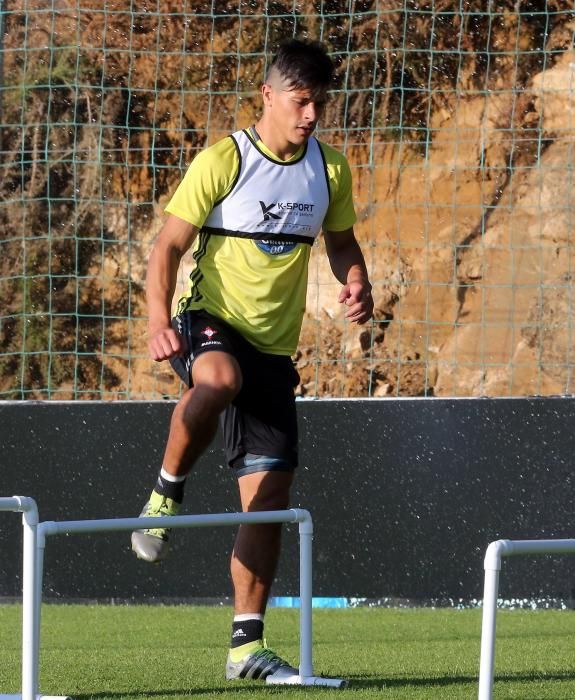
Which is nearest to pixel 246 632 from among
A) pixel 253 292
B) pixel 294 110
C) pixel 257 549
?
pixel 257 549

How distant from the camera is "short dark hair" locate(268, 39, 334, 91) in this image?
4.66 metres

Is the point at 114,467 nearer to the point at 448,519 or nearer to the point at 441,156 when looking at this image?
the point at 448,519

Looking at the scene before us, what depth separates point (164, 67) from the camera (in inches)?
352

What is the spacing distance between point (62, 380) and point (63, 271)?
78 centimetres

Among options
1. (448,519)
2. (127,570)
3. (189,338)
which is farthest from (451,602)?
Answer: (189,338)

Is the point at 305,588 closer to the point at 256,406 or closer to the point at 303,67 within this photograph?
the point at 256,406

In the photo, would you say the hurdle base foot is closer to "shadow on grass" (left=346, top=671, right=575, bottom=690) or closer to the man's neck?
"shadow on grass" (left=346, top=671, right=575, bottom=690)

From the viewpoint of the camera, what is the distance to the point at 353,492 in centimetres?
720

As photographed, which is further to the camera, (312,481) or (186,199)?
(312,481)

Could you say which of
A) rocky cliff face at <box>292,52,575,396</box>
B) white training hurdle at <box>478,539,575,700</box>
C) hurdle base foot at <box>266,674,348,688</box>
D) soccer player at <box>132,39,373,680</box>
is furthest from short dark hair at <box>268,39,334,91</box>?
rocky cliff face at <box>292,52,575,396</box>

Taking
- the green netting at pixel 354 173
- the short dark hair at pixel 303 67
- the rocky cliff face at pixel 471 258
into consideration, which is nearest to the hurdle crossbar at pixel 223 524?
the short dark hair at pixel 303 67

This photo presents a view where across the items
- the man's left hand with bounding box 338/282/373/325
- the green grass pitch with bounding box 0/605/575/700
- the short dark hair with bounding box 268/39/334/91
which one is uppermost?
the short dark hair with bounding box 268/39/334/91

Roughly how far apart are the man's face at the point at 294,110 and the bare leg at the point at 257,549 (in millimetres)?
1138

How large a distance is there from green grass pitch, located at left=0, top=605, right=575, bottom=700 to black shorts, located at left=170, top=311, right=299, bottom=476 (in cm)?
74
